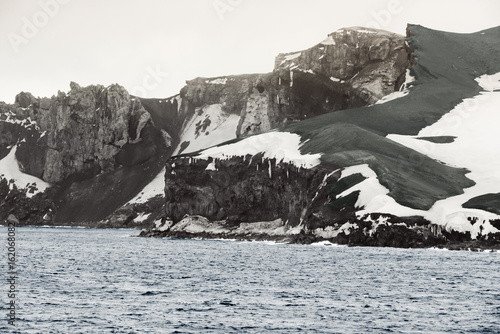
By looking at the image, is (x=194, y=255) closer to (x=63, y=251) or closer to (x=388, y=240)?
(x=63, y=251)

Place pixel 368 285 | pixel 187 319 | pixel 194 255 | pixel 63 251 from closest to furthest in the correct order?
pixel 187 319, pixel 368 285, pixel 194 255, pixel 63 251

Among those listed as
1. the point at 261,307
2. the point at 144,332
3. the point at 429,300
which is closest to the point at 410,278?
the point at 429,300

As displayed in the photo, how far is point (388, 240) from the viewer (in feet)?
576

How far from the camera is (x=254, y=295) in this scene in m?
80.8

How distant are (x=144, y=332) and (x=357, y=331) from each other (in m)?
16.0

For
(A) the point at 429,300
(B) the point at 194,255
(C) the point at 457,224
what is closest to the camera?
(A) the point at 429,300

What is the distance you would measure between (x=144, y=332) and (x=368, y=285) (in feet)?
127

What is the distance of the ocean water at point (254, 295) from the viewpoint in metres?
62.7

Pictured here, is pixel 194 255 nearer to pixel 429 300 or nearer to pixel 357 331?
pixel 429 300

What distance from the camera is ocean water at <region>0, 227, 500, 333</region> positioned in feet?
206

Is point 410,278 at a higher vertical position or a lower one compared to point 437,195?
lower

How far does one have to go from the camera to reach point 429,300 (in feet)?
255

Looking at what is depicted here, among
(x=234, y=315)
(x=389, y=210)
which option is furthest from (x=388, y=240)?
(x=234, y=315)

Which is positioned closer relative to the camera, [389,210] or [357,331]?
[357,331]
